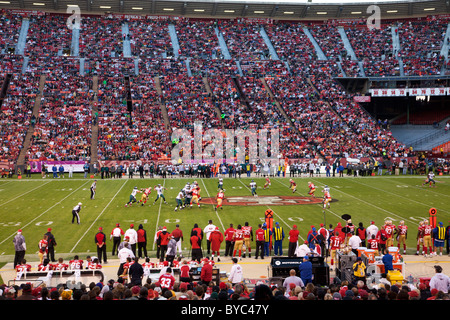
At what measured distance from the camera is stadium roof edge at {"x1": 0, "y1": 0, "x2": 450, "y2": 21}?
6350 centimetres

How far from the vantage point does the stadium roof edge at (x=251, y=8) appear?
63500mm

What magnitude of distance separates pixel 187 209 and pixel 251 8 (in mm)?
49189

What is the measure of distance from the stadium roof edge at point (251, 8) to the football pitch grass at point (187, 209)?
35366 millimetres

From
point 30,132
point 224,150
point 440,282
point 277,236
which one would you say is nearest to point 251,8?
point 224,150

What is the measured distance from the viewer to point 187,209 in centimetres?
2470

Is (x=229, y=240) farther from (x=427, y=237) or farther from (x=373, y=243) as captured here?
(x=427, y=237)

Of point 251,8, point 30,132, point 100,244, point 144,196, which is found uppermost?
point 251,8

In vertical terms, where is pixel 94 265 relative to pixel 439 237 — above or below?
below

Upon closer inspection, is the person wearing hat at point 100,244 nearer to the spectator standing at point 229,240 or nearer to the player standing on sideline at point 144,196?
the spectator standing at point 229,240

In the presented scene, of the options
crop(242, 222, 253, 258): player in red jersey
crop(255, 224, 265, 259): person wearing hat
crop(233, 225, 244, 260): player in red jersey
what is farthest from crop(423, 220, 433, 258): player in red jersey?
crop(233, 225, 244, 260): player in red jersey

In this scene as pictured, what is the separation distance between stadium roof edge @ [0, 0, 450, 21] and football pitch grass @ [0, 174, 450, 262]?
3537 cm

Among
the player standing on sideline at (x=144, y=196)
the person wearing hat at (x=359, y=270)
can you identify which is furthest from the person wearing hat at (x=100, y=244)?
the player standing on sideline at (x=144, y=196)
